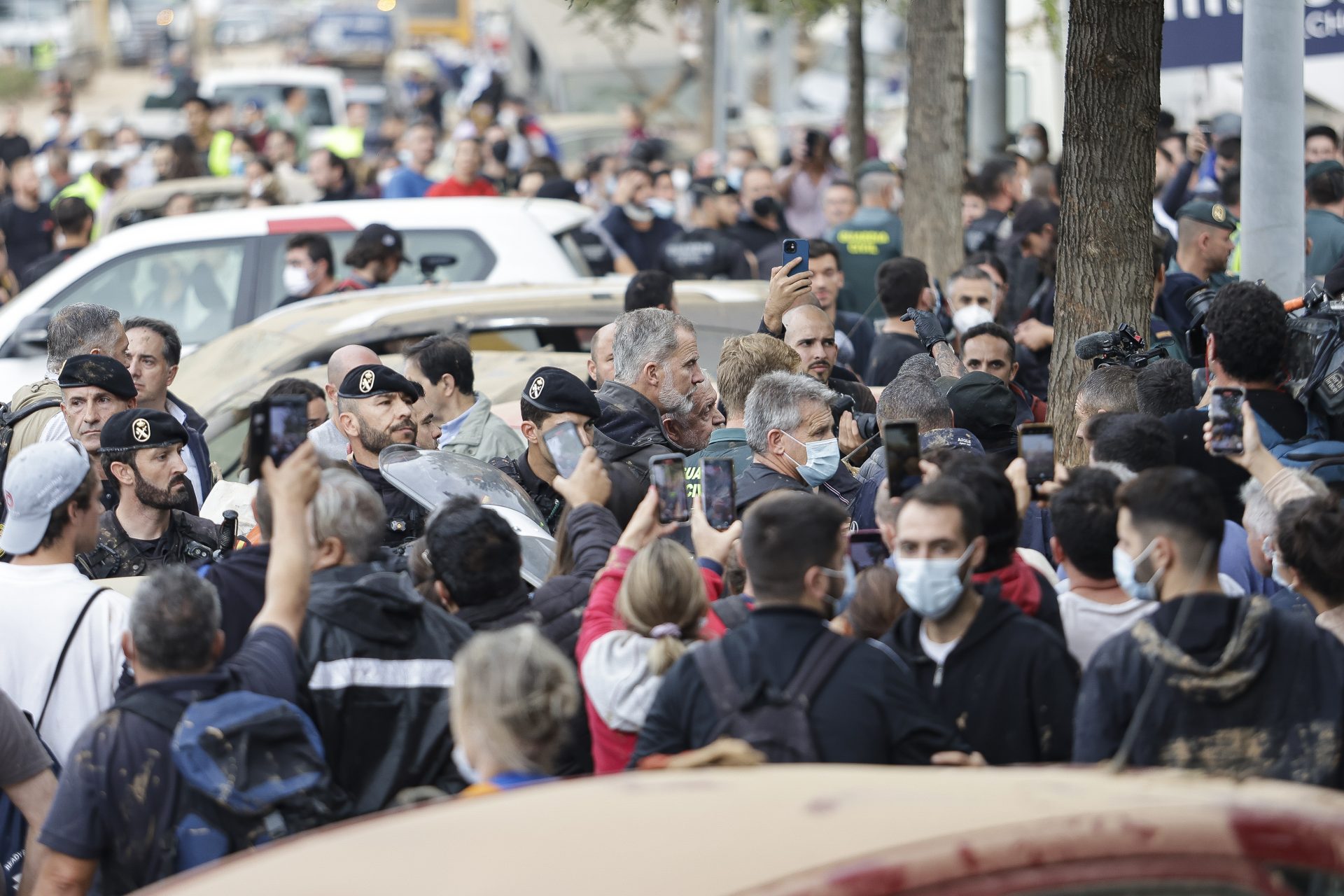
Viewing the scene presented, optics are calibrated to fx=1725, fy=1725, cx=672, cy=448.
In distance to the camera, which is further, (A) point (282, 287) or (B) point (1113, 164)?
(A) point (282, 287)

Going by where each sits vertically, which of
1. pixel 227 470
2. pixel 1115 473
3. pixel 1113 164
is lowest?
pixel 227 470

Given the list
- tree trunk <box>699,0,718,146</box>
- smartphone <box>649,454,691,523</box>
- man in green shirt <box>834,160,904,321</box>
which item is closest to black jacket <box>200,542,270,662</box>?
smartphone <box>649,454,691,523</box>

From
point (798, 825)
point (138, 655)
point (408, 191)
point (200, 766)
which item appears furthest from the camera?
point (408, 191)

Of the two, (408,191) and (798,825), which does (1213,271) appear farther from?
(408,191)

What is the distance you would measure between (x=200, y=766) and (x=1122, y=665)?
205 cm

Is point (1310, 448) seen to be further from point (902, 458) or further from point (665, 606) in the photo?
point (665, 606)

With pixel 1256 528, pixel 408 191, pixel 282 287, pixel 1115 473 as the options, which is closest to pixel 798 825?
pixel 1115 473

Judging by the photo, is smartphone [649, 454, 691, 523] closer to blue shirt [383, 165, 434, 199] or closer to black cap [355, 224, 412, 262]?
black cap [355, 224, 412, 262]

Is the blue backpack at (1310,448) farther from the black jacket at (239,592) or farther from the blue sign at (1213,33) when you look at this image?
the blue sign at (1213,33)

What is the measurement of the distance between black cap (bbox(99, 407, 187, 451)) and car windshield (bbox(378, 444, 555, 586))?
0.73 meters

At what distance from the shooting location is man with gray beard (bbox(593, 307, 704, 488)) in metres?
6.70

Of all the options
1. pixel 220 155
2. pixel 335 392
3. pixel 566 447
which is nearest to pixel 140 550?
pixel 335 392

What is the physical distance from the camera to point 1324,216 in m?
9.70

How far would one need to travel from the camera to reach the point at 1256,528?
16.1ft
